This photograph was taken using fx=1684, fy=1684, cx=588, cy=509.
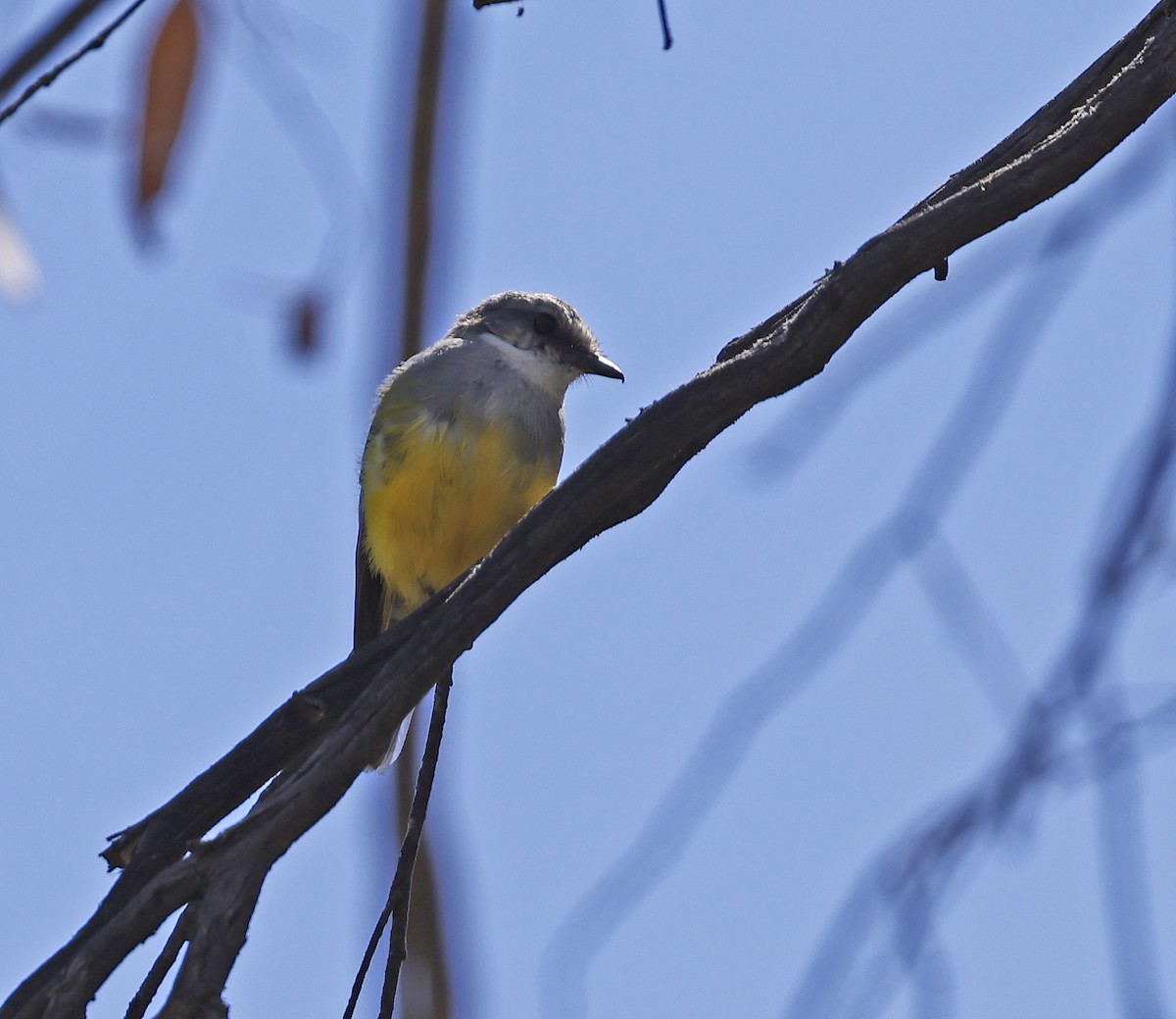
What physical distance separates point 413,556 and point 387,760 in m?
0.66

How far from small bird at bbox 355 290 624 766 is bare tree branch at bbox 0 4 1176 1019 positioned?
2792 millimetres

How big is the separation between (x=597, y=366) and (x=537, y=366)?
30cm

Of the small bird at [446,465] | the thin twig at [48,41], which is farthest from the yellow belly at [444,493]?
the thin twig at [48,41]

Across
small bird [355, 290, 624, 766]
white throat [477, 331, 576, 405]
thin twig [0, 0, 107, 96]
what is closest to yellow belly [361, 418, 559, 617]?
small bird [355, 290, 624, 766]

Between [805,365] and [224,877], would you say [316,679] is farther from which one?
[805,365]

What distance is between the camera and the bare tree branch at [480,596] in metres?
1.80

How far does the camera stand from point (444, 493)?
5.07 metres

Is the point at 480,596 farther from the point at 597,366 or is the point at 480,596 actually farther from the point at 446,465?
the point at 597,366

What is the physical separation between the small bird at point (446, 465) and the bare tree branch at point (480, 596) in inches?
110

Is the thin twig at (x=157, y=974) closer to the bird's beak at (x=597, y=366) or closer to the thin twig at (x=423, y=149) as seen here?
the thin twig at (x=423, y=149)

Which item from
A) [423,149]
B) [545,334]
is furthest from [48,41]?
[545,334]

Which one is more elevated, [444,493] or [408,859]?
[444,493]

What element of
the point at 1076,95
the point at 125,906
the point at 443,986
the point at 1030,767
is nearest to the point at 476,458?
the point at 443,986

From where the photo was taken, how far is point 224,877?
5.90 ft
